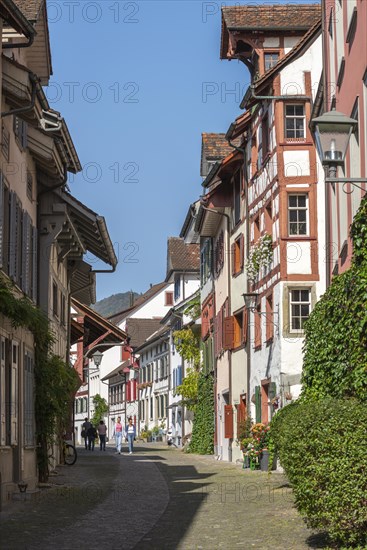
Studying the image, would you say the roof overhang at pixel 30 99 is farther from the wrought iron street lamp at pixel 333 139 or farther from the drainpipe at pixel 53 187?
the wrought iron street lamp at pixel 333 139

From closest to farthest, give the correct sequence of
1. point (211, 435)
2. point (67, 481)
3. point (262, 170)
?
point (67, 481)
point (262, 170)
point (211, 435)

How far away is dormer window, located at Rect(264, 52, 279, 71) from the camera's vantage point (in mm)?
31906

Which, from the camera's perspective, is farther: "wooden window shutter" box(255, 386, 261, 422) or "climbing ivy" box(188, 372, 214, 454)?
"climbing ivy" box(188, 372, 214, 454)

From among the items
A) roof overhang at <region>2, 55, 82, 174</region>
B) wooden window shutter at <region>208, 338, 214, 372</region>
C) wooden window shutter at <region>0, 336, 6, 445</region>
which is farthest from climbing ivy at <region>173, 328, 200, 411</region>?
wooden window shutter at <region>0, 336, 6, 445</region>

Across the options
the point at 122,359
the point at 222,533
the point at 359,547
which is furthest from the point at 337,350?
the point at 122,359

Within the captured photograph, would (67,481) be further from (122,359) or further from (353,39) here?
(122,359)

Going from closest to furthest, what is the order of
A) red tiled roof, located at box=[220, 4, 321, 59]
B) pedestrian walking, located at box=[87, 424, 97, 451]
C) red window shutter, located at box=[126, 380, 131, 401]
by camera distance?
1. red tiled roof, located at box=[220, 4, 321, 59]
2. pedestrian walking, located at box=[87, 424, 97, 451]
3. red window shutter, located at box=[126, 380, 131, 401]

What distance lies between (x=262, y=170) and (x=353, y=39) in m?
13.4

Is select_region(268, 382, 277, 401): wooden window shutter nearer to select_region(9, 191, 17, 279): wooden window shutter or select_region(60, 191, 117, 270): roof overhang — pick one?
select_region(60, 191, 117, 270): roof overhang

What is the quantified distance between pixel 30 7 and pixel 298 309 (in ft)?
36.1

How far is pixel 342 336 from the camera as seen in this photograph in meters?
16.3

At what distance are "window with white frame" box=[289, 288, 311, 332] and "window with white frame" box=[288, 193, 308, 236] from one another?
1500 millimetres

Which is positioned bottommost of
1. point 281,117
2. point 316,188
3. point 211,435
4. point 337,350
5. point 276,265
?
point 211,435

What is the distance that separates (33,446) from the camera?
2198cm
